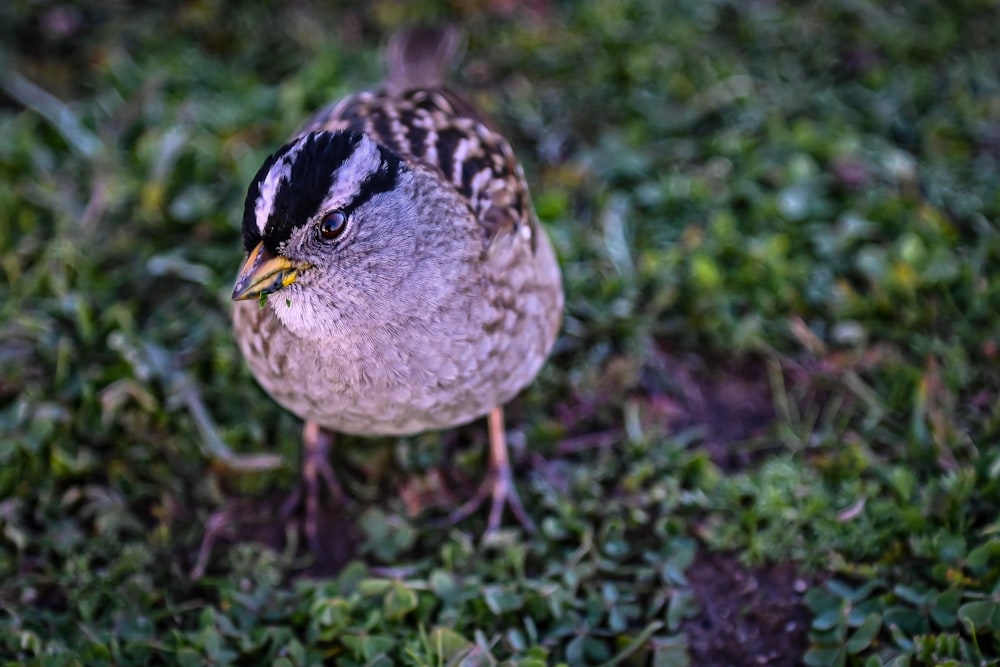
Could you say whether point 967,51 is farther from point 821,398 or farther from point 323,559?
point 323,559

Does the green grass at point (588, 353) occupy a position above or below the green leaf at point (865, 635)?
above

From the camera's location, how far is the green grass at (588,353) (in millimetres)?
3131

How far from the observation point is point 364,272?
279 centimetres

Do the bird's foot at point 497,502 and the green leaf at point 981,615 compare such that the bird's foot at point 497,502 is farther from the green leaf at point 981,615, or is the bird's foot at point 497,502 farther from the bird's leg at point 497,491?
the green leaf at point 981,615

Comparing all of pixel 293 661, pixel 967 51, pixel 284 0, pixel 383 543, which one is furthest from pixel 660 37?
pixel 293 661

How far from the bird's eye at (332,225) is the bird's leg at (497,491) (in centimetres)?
101

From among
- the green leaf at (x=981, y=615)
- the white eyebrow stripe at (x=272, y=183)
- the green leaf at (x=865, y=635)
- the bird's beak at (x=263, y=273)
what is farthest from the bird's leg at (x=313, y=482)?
the green leaf at (x=981, y=615)

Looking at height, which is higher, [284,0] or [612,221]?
[284,0]

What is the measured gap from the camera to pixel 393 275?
2.83m

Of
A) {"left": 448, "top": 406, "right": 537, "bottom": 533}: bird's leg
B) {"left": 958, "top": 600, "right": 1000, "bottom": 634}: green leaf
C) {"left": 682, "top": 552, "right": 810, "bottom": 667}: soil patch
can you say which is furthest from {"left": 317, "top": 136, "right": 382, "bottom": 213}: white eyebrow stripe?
{"left": 958, "top": 600, "right": 1000, "bottom": 634}: green leaf

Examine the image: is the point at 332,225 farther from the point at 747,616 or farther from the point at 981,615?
the point at 981,615

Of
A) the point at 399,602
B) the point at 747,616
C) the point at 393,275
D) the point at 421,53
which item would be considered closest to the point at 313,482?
the point at 399,602

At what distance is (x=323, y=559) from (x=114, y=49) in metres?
2.81

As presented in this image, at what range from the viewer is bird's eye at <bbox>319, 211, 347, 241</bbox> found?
8.86ft
